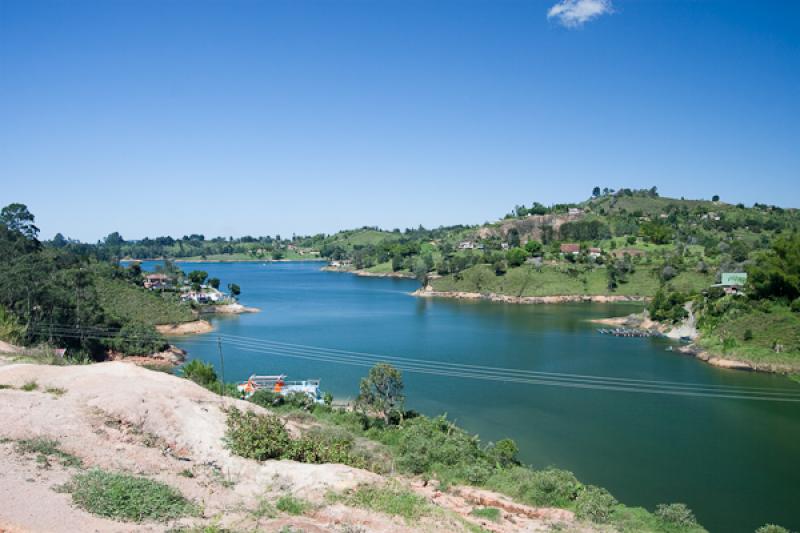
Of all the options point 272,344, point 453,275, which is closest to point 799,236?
point 272,344

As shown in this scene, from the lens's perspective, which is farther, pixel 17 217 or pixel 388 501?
pixel 17 217

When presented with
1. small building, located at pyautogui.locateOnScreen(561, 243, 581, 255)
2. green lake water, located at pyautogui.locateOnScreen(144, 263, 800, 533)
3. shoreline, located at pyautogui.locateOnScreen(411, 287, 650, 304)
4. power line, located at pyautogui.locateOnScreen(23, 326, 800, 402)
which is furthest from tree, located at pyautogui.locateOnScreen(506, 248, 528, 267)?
power line, located at pyautogui.locateOnScreen(23, 326, 800, 402)

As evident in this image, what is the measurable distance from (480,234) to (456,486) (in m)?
113

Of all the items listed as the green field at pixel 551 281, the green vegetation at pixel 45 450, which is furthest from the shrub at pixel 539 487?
the green field at pixel 551 281

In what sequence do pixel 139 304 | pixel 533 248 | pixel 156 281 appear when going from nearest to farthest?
1. pixel 139 304
2. pixel 156 281
3. pixel 533 248

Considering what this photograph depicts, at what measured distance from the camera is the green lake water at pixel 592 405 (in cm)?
1945

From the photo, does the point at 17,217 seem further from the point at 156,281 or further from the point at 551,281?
the point at 551,281

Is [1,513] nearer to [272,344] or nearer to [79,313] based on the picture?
[79,313]

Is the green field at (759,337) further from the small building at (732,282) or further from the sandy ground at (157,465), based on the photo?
the sandy ground at (157,465)

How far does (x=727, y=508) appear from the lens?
17891 millimetres

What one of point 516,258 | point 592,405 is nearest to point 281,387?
point 592,405

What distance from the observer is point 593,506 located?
13148 millimetres

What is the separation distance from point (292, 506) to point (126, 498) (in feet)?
8.61

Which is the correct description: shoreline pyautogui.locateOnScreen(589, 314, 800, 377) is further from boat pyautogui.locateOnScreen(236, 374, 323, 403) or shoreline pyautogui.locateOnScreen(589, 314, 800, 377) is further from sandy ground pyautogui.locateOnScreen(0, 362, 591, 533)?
sandy ground pyautogui.locateOnScreen(0, 362, 591, 533)
